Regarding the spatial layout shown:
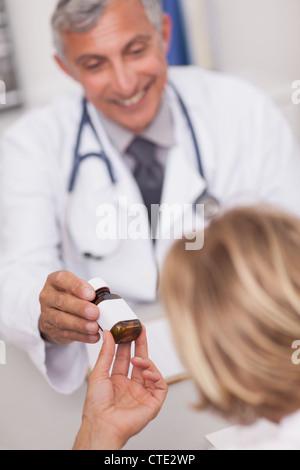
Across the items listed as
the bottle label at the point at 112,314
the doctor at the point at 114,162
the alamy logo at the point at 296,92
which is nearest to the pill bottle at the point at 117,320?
the bottle label at the point at 112,314

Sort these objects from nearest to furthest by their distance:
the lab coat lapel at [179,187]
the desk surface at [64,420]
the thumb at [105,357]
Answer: the thumb at [105,357] → the desk surface at [64,420] → the lab coat lapel at [179,187]

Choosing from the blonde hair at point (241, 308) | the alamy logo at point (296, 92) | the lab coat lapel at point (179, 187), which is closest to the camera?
the blonde hair at point (241, 308)

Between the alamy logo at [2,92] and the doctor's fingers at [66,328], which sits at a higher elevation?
the alamy logo at [2,92]

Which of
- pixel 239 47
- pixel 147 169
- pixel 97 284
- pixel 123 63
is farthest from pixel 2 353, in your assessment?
pixel 239 47

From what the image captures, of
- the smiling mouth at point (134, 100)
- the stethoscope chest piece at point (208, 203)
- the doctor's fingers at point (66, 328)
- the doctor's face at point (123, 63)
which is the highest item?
the doctor's face at point (123, 63)

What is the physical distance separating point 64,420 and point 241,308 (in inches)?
15.8

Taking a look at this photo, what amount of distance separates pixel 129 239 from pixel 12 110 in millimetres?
284

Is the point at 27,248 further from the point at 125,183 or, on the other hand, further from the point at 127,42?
the point at 127,42

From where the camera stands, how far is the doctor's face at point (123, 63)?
79 centimetres

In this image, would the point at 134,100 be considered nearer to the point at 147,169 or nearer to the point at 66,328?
the point at 147,169

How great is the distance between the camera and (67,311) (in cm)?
66

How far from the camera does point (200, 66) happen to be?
0.93 meters

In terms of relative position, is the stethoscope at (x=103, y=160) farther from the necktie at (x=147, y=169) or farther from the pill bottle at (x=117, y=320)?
the pill bottle at (x=117, y=320)

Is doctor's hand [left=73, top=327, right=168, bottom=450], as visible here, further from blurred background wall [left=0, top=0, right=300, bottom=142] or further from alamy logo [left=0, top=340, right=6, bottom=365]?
blurred background wall [left=0, top=0, right=300, bottom=142]
